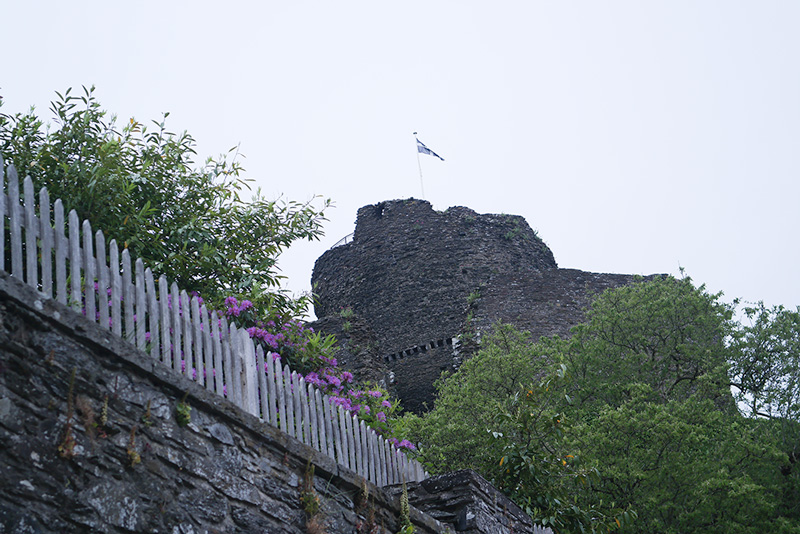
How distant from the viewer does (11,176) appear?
12.0 ft

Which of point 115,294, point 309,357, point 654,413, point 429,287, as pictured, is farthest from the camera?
point 429,287

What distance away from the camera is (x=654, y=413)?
1273 centimetres

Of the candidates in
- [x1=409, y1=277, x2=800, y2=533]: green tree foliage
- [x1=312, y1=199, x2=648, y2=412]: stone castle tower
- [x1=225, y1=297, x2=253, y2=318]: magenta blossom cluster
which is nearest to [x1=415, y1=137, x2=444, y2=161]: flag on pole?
[x1=312, y1=199, x2=648, y2=412]: stone castle tower

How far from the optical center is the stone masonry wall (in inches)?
131

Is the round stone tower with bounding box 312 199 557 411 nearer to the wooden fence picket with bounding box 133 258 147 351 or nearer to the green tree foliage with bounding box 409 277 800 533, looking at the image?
the green tree foliage with bounding box 409 277 800 533

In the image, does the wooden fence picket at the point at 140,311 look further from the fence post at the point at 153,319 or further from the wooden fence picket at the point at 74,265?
the wooden fence picket at the point at 74,265

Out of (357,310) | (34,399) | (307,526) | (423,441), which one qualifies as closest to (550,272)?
(357,310)

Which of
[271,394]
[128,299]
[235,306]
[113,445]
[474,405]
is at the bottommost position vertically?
[113,445]

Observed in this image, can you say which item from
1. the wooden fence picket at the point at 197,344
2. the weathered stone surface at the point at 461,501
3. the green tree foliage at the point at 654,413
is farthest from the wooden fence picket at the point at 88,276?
the green tree foliage at the point at 654,413

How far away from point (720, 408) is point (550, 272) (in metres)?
7.38

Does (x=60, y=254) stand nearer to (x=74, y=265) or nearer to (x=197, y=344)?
(x=74, y=265)

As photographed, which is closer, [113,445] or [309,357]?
[113,445]

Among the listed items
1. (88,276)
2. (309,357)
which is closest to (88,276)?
(88,276)

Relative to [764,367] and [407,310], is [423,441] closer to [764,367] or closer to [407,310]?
[764,367]
